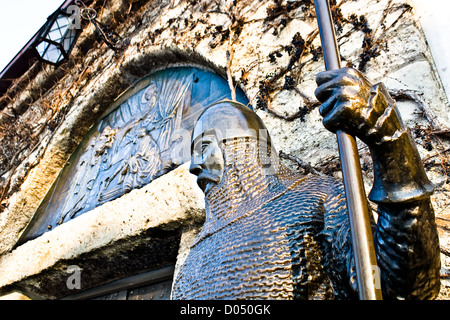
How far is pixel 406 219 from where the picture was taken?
0.80 metres

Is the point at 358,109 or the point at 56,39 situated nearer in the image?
the point at 358,109

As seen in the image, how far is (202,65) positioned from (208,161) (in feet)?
6.33

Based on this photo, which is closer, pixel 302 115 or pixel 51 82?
pixel 302 115

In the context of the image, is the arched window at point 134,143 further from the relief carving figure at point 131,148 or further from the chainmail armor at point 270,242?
the chainmail armor at point 270,242

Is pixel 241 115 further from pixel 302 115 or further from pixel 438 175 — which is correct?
pixel 438 175

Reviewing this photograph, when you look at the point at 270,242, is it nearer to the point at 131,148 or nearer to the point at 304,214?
the point at 304,214

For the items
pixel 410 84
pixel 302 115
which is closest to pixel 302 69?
pixel 302 115

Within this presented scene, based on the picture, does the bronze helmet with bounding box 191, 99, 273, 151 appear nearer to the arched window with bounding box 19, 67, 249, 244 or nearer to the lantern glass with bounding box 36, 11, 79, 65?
the arched window with bounding box 19, 67, 249, 244

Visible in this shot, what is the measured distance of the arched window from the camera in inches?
113

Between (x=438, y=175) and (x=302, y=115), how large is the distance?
0.74 metres

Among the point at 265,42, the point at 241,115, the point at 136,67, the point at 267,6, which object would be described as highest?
the point at 136,67

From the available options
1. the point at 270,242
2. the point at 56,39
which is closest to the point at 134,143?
the point at 56,39

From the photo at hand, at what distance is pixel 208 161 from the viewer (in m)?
1.39

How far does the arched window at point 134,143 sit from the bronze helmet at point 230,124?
980 millimetres
